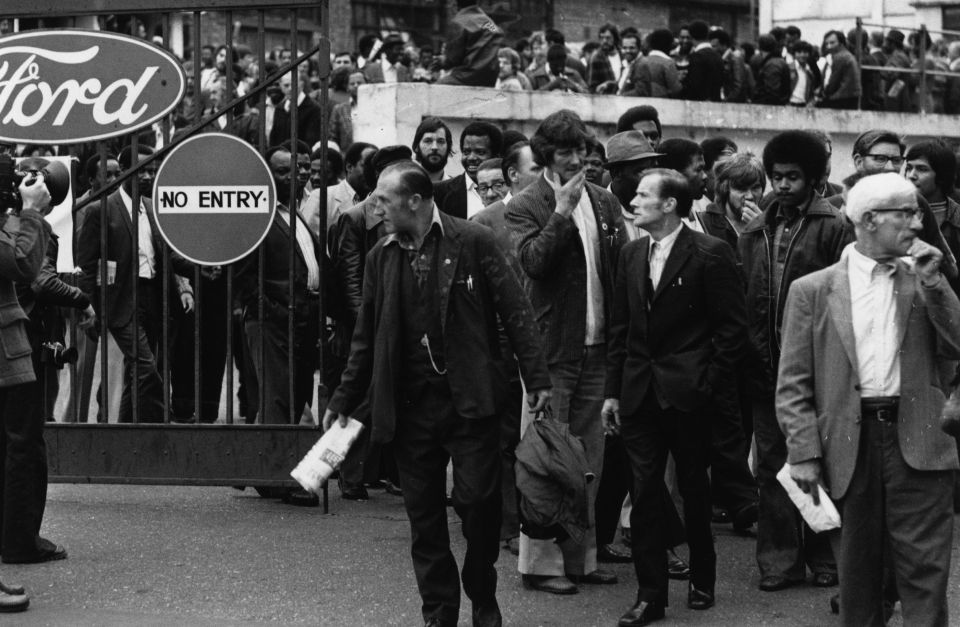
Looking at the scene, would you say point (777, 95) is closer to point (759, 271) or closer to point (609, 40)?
point (609, 40)

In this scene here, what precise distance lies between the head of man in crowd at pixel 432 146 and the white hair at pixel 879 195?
4498mm

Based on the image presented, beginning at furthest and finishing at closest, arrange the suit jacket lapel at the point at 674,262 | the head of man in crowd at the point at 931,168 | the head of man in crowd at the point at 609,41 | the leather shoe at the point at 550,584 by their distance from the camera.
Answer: the head of man in crowd at the point at 609,41, the head of man in crowd at the point at 931,168, the leather shoe at the point at 550,584, the suit jacket lapel at the point at 674,262

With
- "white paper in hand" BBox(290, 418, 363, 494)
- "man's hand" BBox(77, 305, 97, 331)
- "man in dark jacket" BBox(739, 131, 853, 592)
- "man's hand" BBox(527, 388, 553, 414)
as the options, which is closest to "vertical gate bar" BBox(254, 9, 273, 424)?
"man's hand" BBox(77, 305, 97, 331)

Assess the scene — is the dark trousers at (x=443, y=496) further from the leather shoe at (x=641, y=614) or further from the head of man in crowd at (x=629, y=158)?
the head of man in crowd at (x=629, y=158)

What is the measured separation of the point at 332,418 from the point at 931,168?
343cm

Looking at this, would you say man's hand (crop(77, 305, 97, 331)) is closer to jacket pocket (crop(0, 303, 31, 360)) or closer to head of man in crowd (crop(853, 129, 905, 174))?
jacket pocket (crop(0, 303, 31, 360))

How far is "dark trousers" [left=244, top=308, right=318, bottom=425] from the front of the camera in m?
8.88

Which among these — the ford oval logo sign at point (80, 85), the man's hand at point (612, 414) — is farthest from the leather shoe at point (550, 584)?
the ford oval logo sign at point (80, 85)

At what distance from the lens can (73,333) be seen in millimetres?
8656

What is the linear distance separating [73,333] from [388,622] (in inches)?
118

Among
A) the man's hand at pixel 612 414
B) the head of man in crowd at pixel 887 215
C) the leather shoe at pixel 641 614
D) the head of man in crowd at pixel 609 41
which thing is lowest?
the leather shoe at pixel 641 614

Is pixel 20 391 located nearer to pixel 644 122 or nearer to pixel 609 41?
pixel 644 122

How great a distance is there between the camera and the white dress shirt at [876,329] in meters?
5.44

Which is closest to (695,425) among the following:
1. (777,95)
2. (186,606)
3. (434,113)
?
(186,606)
